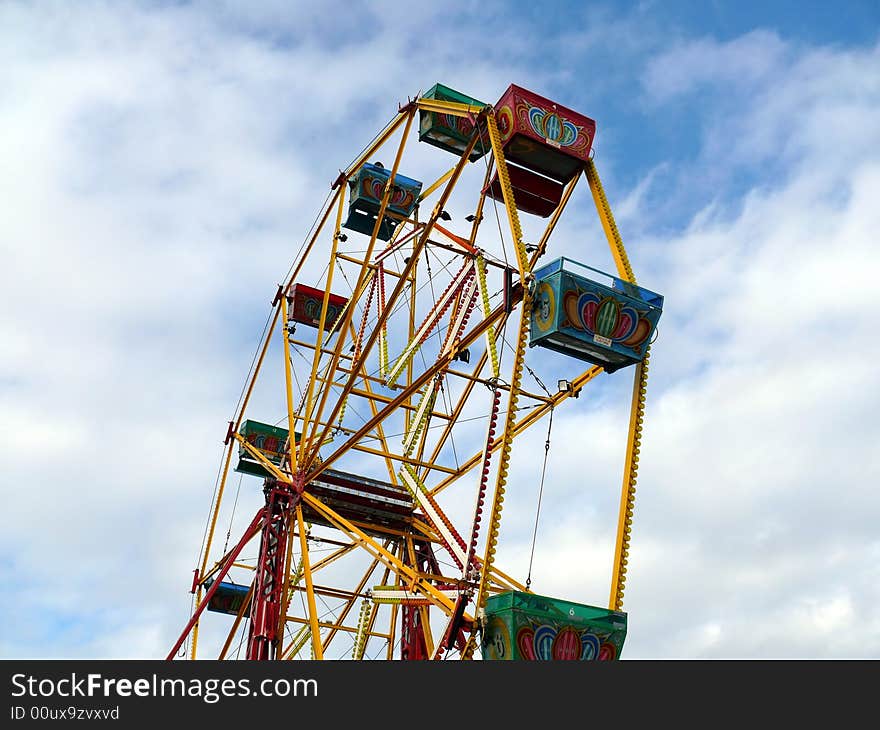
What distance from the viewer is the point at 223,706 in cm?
1347

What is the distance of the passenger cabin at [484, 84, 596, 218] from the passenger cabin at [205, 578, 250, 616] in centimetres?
1553

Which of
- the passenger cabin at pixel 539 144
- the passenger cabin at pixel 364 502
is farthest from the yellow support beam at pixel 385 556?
the passenger cabin at pixel 539 144

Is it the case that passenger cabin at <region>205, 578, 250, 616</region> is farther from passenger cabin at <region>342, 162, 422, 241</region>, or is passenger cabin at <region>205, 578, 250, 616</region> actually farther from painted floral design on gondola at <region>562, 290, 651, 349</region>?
painted floral design on gondola at <region>562, 290, 651, 349</region>

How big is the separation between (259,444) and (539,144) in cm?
1288

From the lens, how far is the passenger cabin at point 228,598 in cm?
3070

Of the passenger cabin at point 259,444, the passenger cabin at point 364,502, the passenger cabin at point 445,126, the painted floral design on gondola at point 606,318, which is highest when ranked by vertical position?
the passenger cabin at point 445,126

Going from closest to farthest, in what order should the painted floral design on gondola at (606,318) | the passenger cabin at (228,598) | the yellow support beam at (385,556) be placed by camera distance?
the painted floral design on gondola at (606,318) < the yellow support beam at (385,556) < the passenger cabin at (228,598)

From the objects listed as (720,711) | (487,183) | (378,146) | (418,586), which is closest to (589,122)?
(487,183)

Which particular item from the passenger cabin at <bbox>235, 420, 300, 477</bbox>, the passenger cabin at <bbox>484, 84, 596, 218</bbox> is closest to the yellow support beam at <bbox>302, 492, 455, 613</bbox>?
the passenger cabin at <bbox>235, 420, 300, 477</bbox>

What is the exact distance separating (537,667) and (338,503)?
10101 mm

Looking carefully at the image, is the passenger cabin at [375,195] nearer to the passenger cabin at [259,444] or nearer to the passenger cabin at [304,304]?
the passenger cabin at [304,304]

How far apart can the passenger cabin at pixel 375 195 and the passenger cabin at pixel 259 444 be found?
5959mm

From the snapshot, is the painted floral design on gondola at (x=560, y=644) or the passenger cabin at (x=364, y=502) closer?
the painted floral design on gondola at (x=560, y=644)

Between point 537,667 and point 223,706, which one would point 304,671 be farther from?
point 537,667
